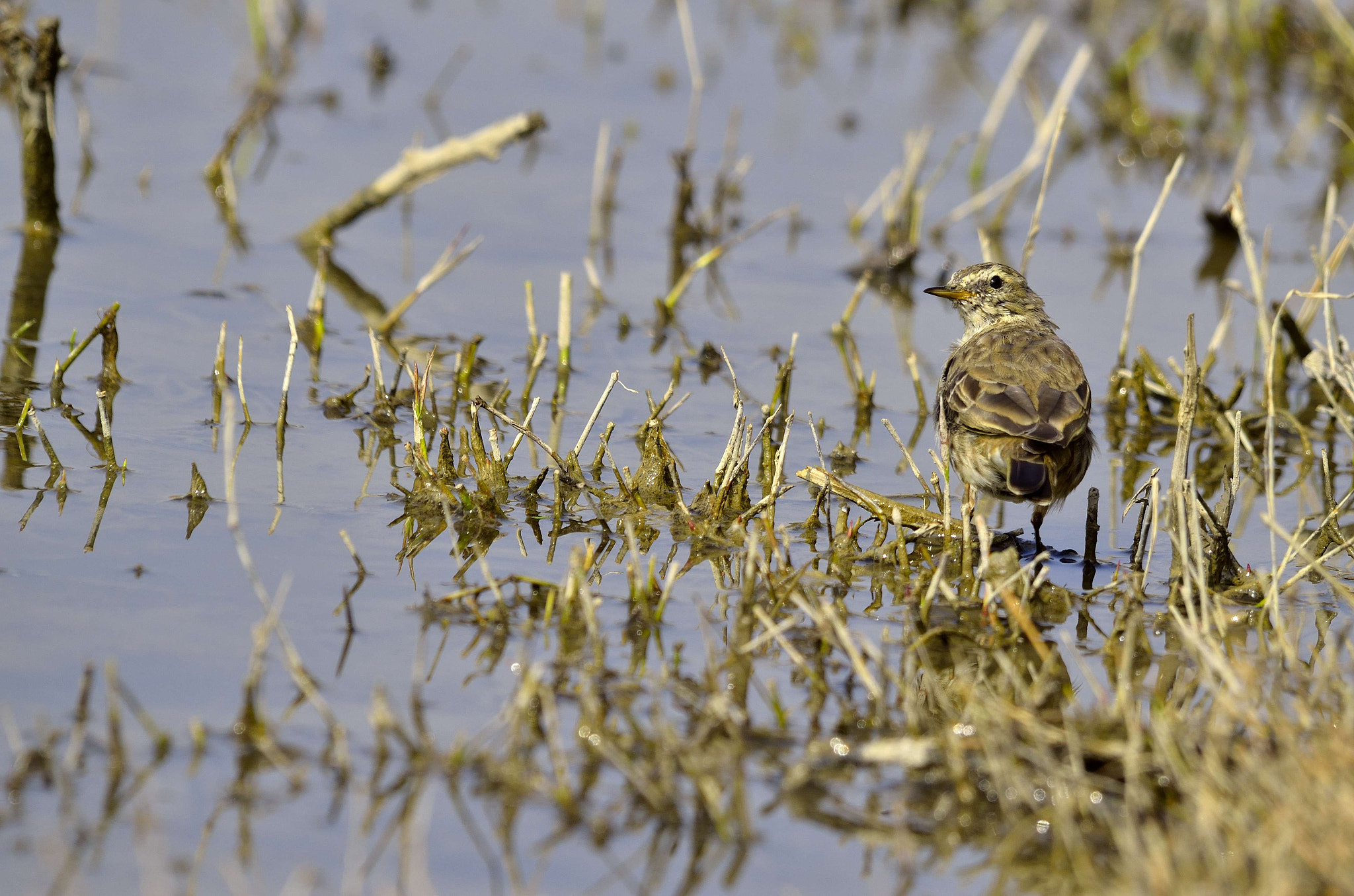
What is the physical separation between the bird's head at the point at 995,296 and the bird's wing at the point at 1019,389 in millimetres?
498

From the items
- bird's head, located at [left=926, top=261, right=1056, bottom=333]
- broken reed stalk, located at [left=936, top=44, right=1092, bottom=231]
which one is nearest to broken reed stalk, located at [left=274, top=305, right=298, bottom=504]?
bird's head, located at [left=926, top=261, right=1056, bottom=333]

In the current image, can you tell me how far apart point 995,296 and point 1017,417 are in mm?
→ 1825

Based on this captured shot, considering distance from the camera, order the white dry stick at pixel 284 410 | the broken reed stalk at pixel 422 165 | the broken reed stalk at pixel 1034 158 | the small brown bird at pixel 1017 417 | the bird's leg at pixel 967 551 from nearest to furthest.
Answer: the bird's leg at pixel 967 551 < the small brown bird at pixel 1017 417 < the white dry stick at pixel 284 410 < the broken reed stalk at pixel 422 165 < the broken reed stalk at pixel 1034 158

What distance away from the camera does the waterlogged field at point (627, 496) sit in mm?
3756

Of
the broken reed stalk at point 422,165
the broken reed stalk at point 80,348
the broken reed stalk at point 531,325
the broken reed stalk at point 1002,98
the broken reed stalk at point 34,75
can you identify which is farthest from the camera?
the broken reed stalk at point 1002,98

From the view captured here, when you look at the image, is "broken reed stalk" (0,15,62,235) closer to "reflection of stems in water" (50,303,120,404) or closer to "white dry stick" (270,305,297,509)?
"reflection of stems in water" (50,303,120,404)

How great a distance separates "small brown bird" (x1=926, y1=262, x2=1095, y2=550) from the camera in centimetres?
608

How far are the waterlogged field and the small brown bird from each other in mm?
259

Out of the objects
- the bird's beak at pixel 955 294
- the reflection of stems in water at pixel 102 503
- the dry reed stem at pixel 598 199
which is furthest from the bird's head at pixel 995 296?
the reflection of stems in water at pixel 102 503

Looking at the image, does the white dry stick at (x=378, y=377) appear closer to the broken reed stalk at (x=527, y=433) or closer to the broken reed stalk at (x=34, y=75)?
the broken reed stalk at (x=527, y=433)

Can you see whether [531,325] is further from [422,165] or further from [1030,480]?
[1030,480]

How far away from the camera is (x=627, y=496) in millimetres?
5957

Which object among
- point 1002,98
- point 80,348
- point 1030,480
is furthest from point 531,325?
point 1002,98

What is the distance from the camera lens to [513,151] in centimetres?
1203
